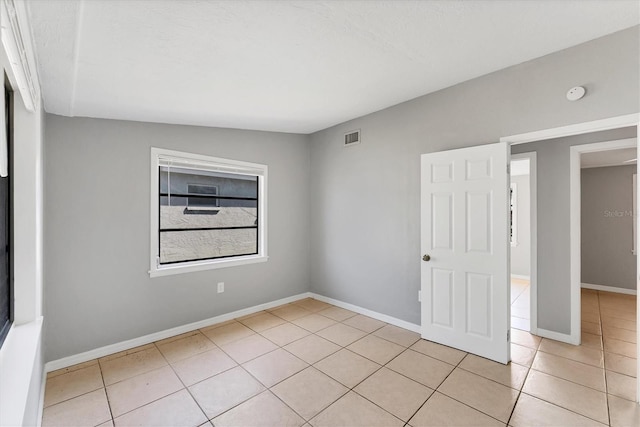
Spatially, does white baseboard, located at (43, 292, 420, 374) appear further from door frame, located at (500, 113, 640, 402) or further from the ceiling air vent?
the ceiling air vent

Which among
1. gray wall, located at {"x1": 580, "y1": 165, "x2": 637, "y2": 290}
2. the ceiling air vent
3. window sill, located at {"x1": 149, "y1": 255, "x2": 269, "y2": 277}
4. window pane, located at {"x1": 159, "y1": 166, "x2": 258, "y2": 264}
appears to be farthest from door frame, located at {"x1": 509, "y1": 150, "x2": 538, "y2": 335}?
window pane, located at {"x1": 159, "y1": 166, "x2": 258, "y2": 264}

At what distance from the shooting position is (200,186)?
11.9 ft

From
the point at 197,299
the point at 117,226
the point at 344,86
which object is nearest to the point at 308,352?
the point at 197,299

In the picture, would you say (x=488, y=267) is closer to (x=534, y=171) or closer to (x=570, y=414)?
(x=570, y=414)

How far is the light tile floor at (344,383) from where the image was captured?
6.38 ft

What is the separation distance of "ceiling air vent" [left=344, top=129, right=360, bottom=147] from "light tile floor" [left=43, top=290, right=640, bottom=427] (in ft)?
7.71

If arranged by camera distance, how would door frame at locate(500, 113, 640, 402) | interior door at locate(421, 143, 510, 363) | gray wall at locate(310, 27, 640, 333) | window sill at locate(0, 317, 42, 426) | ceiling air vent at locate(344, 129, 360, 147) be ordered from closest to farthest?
window sill at locate(0, 317, 42, 426) → door frame at locate(500, 113, 640, 402) → gray wall at locate(310, 27, 640, 333) → interior door at locate(421, 143, 510, 363) → ceiling air vent at locate(344, 129, 360, 147)

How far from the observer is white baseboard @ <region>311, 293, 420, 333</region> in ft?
10.8

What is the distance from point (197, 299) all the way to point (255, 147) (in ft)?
6.71

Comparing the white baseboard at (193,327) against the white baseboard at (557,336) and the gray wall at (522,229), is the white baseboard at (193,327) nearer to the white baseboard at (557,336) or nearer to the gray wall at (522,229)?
the white baseboard at (557,336)

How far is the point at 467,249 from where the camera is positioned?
2750mm

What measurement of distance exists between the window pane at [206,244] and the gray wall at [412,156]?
103cm

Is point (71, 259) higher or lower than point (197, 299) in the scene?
higher

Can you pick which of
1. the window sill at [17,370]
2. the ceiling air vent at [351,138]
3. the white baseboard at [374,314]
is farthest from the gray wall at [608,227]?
the window sill at [17,370]
